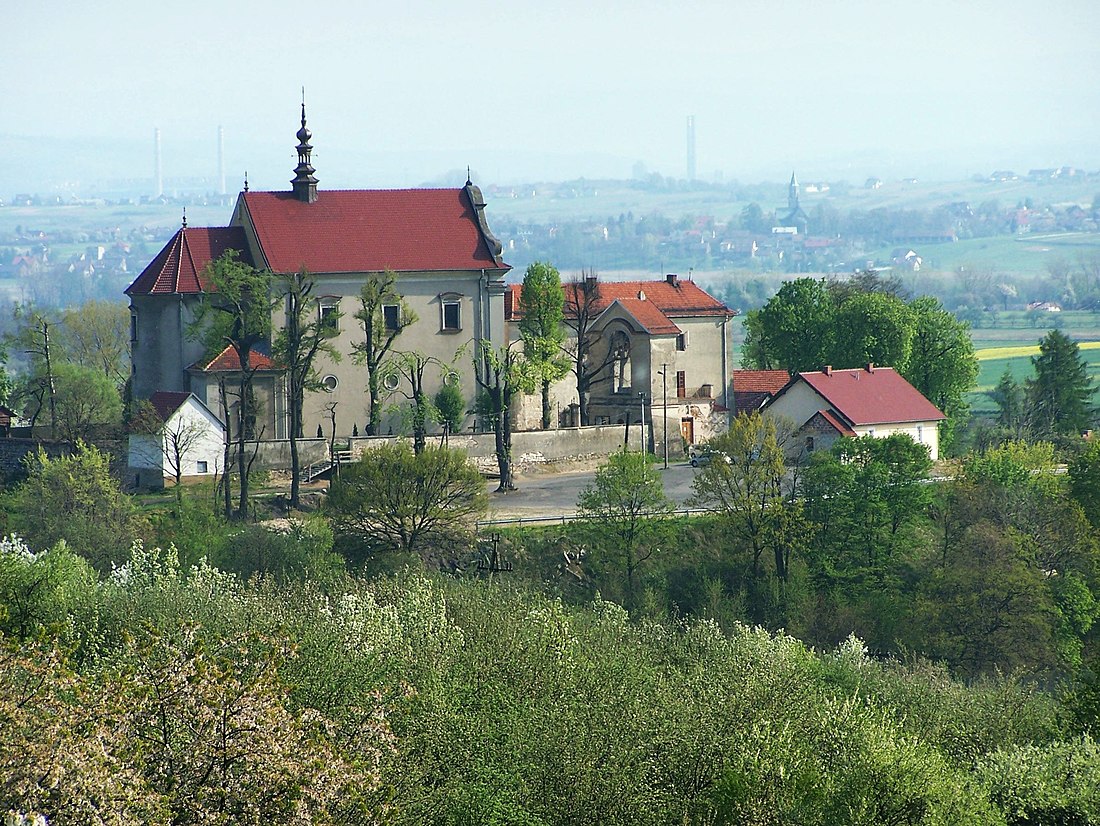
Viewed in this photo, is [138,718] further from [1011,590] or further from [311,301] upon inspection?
[311,301]

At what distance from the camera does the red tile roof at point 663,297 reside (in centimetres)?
6786

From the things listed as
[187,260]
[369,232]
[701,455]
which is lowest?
[701,455]

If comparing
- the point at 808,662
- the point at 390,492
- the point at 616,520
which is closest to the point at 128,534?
the point at 390,492

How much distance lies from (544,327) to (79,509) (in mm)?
19366

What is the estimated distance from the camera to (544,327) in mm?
63062

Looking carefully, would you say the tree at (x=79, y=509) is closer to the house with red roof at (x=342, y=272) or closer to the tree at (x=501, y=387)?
the house with red roof at (x=342, y=272)

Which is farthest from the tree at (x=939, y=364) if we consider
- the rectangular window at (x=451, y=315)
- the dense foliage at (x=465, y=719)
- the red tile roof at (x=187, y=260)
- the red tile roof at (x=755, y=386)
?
the dense foliage at (x=465, y=719)

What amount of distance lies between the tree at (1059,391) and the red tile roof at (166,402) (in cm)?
3412

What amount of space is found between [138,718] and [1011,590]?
1271 inches

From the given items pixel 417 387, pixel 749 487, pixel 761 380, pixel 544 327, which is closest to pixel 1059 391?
pixel 761 380

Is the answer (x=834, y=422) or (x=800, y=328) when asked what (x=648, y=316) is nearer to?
(x=800, y=328)

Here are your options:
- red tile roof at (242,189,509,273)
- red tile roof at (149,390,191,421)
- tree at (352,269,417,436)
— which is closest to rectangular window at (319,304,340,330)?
tree at (352,269,417,436)

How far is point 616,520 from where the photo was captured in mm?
51094

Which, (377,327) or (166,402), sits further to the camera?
(377,327)
